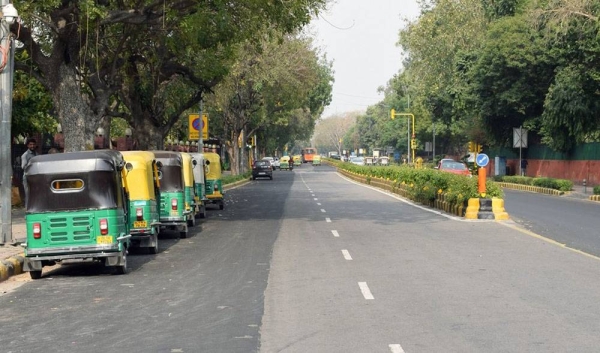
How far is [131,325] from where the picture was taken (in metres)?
10.6

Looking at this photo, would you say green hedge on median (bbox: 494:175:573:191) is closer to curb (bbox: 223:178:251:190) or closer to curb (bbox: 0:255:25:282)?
curb (bbox: 223:178:251:190)

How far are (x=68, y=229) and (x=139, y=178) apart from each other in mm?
3743

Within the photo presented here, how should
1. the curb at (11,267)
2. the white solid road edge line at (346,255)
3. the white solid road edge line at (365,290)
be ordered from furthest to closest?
Result: the white solid road edge line at (346,255)
the curb at (11,267)
the white solid road edge line at (365,290)

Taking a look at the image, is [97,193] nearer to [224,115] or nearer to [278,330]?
[278,330]

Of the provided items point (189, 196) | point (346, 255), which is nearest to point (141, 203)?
point (346, 255)

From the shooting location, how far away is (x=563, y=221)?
89.5 feet

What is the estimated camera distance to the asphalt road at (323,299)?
31.1ft

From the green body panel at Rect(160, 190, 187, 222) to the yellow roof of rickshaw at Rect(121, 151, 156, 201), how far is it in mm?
2535

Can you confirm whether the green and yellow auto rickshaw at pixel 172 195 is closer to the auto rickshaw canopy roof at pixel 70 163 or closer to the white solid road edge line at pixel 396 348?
the auto rickshaw canopy roof at pixel 70 163

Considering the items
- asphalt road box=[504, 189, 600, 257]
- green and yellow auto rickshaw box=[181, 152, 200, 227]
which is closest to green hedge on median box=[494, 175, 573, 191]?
asphalt road box=[504, 189, 600, 257]

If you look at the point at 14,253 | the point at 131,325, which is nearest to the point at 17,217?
the point at 14,253

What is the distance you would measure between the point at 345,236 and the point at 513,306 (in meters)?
10.5

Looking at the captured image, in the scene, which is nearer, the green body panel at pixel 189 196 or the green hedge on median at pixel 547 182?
the green body panel at pixel 189 196

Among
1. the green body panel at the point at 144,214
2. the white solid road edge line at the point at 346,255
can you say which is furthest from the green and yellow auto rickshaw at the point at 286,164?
the white solid road edge line at the point at 346,255
